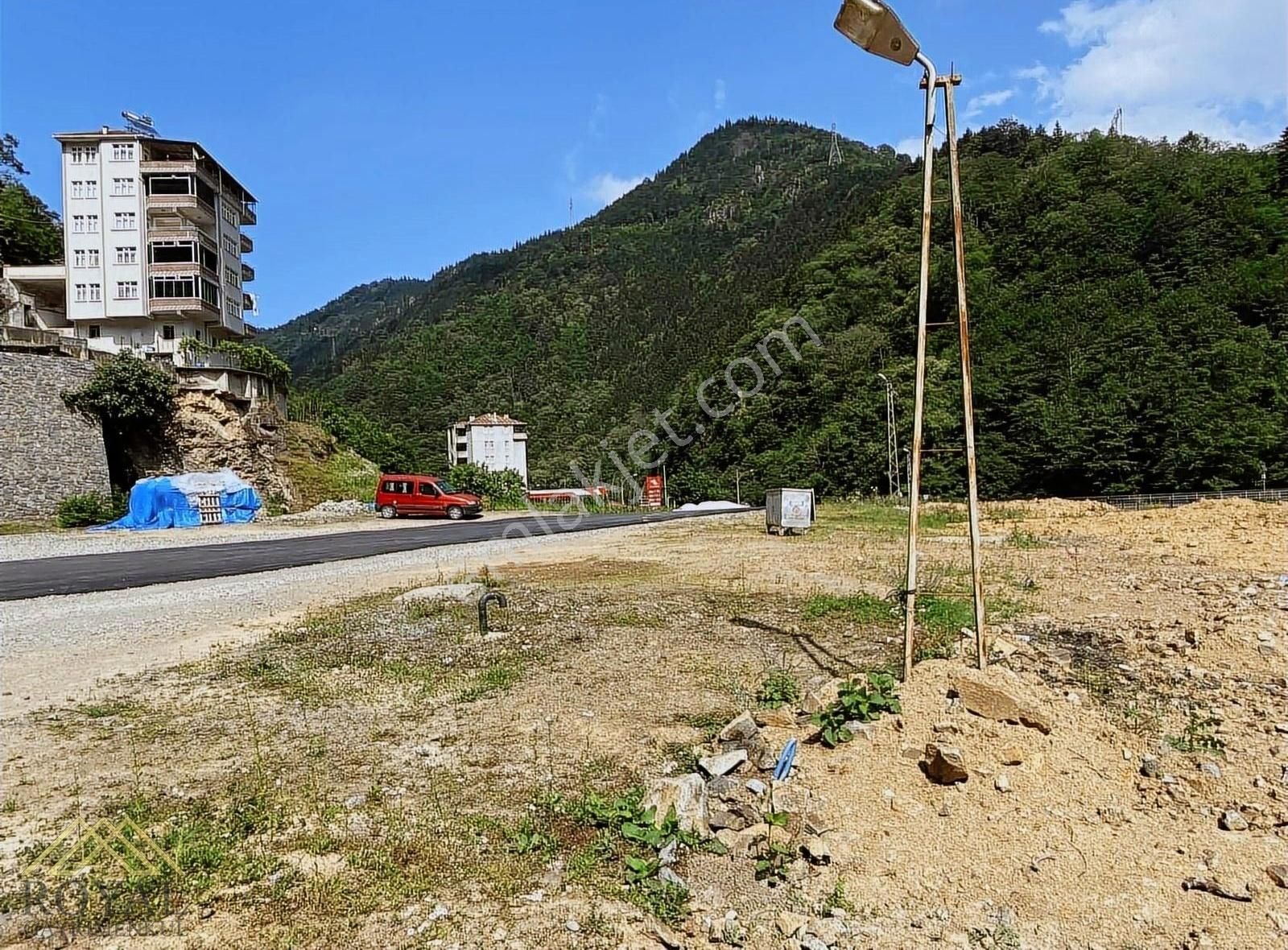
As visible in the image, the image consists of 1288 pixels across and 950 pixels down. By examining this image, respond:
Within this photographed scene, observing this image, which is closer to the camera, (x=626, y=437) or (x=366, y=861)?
(x=366, y=861)

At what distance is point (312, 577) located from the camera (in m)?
12.2

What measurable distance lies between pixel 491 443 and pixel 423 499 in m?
52.8

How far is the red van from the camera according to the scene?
26.7m

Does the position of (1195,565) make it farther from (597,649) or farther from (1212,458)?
(1212,458)

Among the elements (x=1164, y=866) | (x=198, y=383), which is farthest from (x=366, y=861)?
(x=198, y=383)

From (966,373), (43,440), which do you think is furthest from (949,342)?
(966,373)

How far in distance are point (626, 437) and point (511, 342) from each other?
4442cm

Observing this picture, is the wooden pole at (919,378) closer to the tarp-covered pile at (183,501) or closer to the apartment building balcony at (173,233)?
the tarp-covered pile at (183,501)

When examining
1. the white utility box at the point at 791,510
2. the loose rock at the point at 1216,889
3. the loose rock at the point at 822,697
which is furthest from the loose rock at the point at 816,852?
the white utility box at the point at 791,510

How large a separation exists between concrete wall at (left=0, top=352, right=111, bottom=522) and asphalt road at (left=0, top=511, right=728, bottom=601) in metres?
10.7

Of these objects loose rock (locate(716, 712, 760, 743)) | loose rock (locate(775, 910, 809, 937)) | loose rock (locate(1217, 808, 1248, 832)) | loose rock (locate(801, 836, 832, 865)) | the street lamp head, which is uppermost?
the street lamp head

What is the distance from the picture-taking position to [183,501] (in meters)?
25.1

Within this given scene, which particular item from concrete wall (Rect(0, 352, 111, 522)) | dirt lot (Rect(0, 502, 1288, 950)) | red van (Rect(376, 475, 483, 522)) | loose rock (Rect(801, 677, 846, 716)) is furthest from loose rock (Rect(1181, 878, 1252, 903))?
concrete wall (Rect(0, 352, 111, 522))

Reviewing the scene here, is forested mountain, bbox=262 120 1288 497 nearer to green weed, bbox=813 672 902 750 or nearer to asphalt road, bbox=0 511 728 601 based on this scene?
green weed, bbox=813 672 902 750
